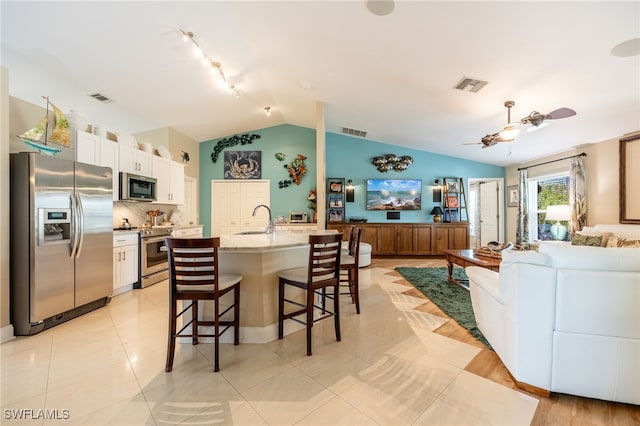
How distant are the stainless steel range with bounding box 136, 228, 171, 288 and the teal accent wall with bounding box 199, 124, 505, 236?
238 cm

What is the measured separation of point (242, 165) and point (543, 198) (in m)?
7.32

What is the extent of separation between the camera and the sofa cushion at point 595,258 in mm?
1487

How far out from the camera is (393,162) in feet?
22.5

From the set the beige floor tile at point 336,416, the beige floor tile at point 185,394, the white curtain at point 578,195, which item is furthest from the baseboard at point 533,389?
the white curtain at point 578,195

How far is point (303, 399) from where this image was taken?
1.62 m

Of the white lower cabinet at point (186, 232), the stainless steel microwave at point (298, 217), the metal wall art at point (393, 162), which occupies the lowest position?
the white lower cabinet at point (186, 232)

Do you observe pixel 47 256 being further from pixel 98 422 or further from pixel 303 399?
pixel 303 399

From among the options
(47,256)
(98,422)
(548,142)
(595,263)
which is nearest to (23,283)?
(47,256)

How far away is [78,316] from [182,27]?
352 cm

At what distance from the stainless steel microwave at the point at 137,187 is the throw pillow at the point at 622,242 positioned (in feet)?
23.5

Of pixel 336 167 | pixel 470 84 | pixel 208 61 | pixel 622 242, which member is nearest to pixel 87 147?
pixel 208 61

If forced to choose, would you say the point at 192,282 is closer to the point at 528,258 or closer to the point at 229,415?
the point at 229,415

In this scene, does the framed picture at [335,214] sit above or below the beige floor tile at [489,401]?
above

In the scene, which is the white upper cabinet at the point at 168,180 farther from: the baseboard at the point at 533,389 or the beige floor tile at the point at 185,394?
the baseboard at the point at 533,389
